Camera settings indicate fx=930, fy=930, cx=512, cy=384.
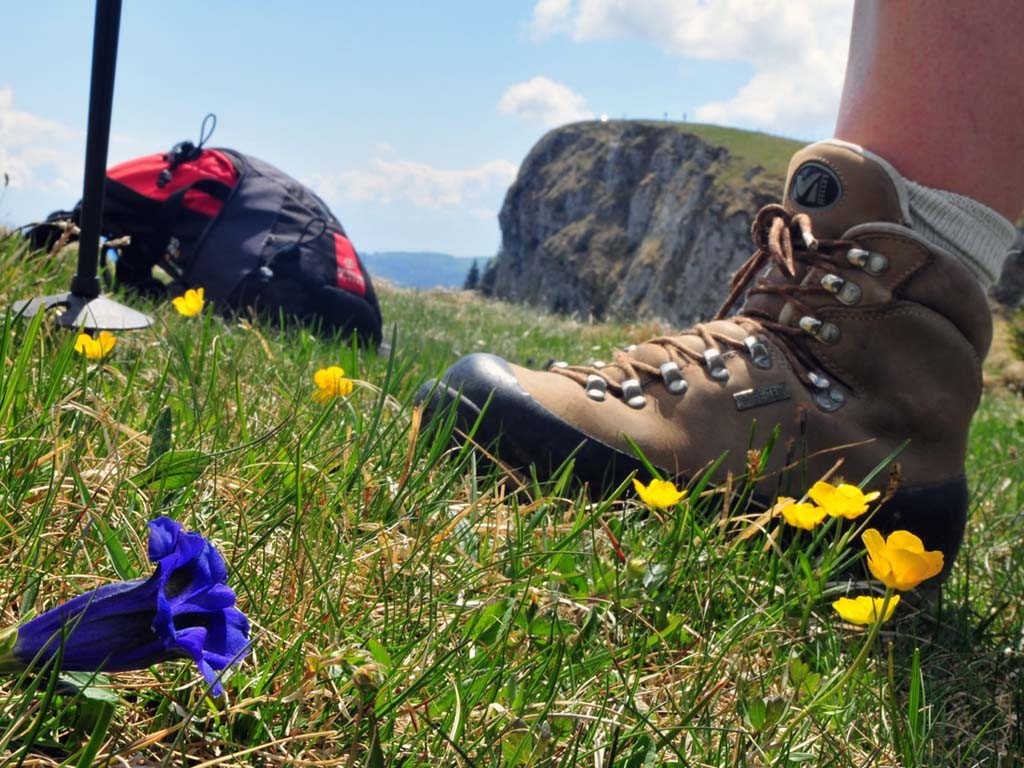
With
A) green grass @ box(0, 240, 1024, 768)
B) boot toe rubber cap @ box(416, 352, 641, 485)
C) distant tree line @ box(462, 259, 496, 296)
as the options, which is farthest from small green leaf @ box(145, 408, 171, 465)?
distant tree line @ box(462, 259, 496, 296)

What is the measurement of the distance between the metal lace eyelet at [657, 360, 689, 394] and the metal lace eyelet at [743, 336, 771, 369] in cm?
17

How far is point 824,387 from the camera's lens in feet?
6.79

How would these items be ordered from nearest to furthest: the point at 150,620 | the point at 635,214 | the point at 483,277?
the point at 150,620 → the point at 635,214 → the point at 483,277

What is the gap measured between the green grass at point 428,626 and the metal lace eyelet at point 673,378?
0.94ft

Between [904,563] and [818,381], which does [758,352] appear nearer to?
[818,381]

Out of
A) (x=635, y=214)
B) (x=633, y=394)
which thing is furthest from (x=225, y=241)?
(x=635, y=214)

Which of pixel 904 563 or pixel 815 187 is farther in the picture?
pixel 815 187

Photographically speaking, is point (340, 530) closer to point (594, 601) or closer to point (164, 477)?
point (164, 477)

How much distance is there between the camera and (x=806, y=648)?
142cm

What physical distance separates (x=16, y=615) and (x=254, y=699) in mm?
298

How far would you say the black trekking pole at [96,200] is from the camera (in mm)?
2283

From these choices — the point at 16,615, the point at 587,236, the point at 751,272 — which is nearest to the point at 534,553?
the point at 16,615

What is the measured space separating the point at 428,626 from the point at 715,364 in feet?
3.73

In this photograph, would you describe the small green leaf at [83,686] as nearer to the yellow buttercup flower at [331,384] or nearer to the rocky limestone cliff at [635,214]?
the yellow buttercup flower at [331,384]
